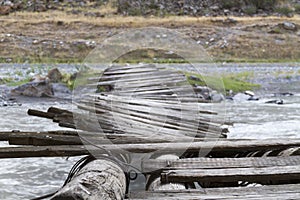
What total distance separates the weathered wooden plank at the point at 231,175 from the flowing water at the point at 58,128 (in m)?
1.33

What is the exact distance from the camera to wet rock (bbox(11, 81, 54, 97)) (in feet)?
22.9

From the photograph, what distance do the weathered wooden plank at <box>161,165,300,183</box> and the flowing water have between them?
1.33m

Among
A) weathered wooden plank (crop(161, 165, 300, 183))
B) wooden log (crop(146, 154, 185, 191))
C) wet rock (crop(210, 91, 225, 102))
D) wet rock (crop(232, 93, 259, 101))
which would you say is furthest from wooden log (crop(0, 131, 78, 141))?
wet rock (crop(232, 93, 259, 101))

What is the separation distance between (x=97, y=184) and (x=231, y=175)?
1.40 feet

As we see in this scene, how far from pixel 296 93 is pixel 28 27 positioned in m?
10.9

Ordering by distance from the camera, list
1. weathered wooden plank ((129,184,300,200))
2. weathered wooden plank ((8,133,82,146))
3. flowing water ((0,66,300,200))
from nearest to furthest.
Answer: weathered wooden plank ((129,184,300,200)) → weathered wooden plank ((8,133,82,146)) → flowing water ((0,66,300,200))

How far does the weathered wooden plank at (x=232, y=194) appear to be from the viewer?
4.09 feet

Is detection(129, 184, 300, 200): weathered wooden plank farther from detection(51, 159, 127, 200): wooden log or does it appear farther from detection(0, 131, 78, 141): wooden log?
detection(0, 131, 78, 141): wooden log

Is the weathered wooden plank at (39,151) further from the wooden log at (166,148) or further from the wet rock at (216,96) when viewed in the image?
the wet rock at (216,96)

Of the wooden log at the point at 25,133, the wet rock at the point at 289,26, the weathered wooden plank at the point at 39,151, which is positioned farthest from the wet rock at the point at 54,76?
the wet rock at the point at 289,26

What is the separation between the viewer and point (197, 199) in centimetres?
124

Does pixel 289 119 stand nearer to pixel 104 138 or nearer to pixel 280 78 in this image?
pixel 104 138

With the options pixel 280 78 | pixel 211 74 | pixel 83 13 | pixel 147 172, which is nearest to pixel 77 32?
pixel 83 13

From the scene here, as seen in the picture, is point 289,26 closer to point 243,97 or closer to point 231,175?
point 243,97
